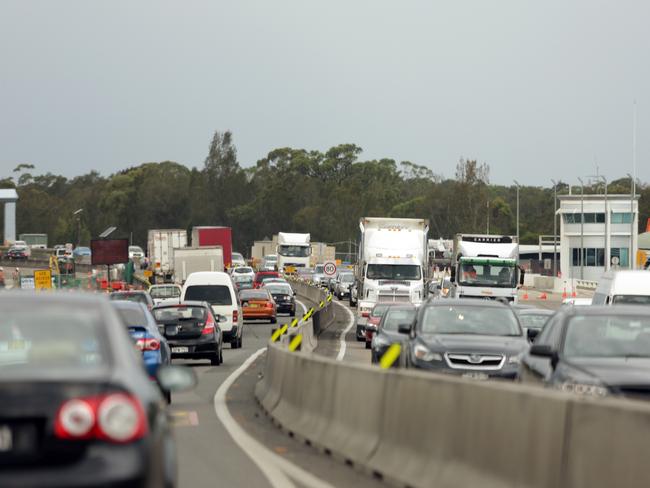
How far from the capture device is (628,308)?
14703 millimetres

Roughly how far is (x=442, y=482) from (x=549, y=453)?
188 cm

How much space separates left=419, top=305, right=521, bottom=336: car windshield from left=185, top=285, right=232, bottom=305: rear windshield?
17253 mm

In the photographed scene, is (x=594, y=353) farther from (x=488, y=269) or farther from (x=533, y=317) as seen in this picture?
(x=488, y=269)

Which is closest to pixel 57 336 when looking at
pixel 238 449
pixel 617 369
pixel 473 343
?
pixel 617 369

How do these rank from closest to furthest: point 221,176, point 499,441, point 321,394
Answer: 1. point 499,441
2. point 321,394
3. point 221,176

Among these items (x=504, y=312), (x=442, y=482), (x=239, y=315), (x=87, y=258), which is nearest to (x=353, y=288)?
(x=239, y=315)

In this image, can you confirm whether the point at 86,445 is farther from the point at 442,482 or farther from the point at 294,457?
the point at 294,457

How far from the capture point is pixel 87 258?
5743 inches

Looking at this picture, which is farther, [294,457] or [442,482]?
[294,457]

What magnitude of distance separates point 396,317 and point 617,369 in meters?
16.9

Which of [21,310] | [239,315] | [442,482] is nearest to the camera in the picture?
[21,310]

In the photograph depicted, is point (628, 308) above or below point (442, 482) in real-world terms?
above

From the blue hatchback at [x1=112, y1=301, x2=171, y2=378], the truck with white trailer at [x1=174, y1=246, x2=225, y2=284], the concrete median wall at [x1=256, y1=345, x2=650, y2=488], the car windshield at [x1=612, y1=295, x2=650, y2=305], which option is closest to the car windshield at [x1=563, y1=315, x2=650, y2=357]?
the concrete median wall at [x1=256, y1=345, x2=650, y2=488]

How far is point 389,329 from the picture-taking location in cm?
2850
